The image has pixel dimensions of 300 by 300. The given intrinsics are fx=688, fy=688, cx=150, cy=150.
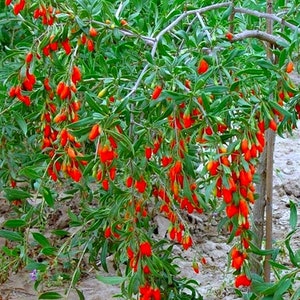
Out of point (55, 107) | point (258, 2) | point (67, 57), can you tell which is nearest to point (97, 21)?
point (67, 57)

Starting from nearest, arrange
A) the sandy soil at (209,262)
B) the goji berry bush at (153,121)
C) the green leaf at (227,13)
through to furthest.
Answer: the goji berry bush at (153,121) < the green leaf at (227,13) < the sandy soil at (209,262)

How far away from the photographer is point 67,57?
2.21 metres

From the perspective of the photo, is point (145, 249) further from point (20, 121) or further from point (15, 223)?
point (20, 121)

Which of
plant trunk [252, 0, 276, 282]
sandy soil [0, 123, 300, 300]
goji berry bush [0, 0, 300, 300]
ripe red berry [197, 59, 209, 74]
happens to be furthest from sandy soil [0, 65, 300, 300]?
ripe red berry [197, 59, 209, 74]

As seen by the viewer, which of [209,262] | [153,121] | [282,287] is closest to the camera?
[282,287]

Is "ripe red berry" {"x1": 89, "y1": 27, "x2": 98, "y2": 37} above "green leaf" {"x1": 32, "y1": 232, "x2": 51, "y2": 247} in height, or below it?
above

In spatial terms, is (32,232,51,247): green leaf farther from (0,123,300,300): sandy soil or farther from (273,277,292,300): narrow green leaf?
(273,277,292,300): narrow green leaf

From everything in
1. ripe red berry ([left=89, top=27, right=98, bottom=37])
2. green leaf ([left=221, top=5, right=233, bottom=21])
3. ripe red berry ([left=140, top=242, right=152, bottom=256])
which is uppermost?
green leaf ([left=221, top=5, right=233, bottom=21])

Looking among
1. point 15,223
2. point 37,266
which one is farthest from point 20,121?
point 37,266

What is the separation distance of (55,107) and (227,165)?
0.85m

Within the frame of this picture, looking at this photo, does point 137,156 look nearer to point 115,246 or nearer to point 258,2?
point 115,246

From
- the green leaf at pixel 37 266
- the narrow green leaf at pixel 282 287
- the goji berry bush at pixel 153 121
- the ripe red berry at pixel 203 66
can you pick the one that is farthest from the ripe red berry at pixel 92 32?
the narrow green leaf at pixel 282 287

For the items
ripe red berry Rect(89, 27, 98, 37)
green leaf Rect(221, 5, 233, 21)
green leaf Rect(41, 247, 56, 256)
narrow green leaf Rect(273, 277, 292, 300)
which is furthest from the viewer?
green leaf Rect(221, 5, 233, 21)

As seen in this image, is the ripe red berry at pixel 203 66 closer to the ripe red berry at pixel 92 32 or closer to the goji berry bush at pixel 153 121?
the goji berry bush at pixel 153 121
